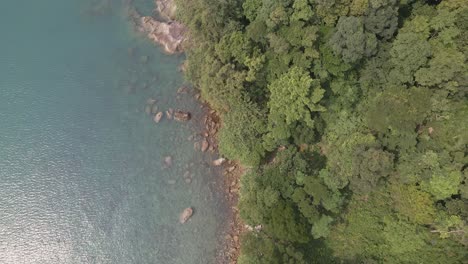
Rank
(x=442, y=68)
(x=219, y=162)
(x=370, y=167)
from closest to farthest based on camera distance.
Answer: (x=442, y=68), (x=370, y=167), (x=219, y=162)

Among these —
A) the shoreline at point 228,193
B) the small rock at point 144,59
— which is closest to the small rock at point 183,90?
the shoreline at point 228,193

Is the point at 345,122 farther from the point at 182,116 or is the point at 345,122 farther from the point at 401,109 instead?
the point at 182,116

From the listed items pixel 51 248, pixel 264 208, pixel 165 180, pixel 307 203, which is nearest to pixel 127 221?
pixel 165 180

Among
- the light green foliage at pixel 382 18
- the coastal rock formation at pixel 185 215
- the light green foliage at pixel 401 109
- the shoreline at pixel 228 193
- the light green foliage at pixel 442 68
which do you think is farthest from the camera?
the coastal rock formation at pixel 185 215

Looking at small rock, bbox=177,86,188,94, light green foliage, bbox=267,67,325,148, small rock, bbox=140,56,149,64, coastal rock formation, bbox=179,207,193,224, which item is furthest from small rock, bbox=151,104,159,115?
light green foliage, bbox=267,67,325,148

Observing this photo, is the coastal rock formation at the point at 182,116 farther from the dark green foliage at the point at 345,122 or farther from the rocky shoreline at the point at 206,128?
the dark green foliage at the point at 345,122

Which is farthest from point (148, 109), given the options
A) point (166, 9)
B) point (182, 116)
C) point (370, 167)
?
point (370, 167)

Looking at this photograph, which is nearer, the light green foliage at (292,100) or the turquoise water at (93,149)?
the light green foliage at (292,100)
